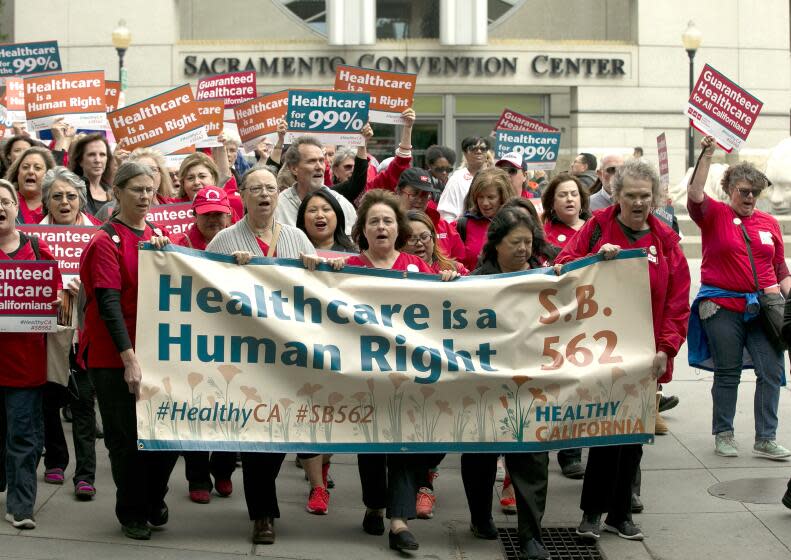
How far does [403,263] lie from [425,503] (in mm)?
1421

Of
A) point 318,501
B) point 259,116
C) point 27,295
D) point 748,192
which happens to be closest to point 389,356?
point 318,501

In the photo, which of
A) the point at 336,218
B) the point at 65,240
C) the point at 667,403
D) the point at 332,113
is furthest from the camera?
the point at 332,113

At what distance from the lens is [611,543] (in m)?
7.23

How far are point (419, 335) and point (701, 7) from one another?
31352 millimetres

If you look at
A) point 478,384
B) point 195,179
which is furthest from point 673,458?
point 195,179

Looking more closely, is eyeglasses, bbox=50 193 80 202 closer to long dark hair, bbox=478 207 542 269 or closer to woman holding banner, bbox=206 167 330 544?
woman holding banner, bbox=206 167 330 544

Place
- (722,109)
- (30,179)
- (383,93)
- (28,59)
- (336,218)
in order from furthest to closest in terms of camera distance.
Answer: (28,59)
(383,93)
(722,109)
(30,179)
(336,218)

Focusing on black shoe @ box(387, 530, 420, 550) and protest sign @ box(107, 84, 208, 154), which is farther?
protest sign @ box(107, 84, 208, 154)

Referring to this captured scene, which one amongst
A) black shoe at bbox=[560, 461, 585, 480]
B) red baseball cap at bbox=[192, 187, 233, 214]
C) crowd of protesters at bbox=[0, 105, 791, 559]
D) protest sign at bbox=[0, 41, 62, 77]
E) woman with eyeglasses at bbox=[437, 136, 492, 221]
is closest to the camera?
crowd of protesters at bbox=[0, 105, 791, 559]

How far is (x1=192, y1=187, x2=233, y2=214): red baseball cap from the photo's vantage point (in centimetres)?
765

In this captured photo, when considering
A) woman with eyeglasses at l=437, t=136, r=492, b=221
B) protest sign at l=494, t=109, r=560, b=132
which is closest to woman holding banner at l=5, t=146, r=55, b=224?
woman with eyeglasses at l=437, t=136, r=492, b=221

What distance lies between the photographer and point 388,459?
23.1 feet

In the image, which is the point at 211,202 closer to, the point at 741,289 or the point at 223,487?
the point at 223,487

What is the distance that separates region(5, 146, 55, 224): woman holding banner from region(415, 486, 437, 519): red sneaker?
11.3 feet
